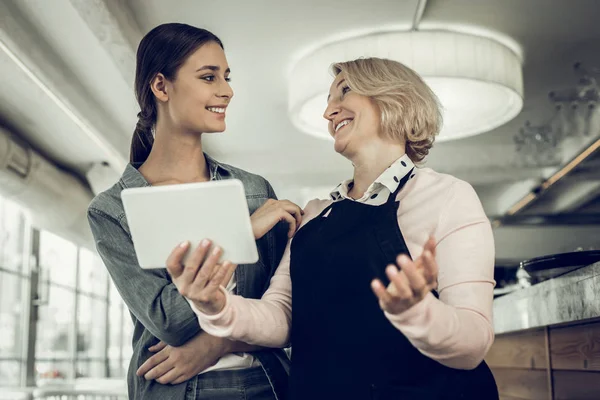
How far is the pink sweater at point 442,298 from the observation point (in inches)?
44.7

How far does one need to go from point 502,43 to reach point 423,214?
373 cm

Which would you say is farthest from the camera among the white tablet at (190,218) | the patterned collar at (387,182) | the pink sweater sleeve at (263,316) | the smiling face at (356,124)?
the smiling face at (356,124)

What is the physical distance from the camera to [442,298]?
1.25m

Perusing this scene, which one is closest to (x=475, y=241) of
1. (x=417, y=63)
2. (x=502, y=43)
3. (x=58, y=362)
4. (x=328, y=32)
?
(x=417, y=63)

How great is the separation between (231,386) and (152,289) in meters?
0.27

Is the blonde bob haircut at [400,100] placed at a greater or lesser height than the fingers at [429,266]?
greater

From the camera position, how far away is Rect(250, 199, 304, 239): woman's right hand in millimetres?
1504

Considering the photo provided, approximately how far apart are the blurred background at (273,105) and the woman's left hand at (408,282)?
5.35 ft

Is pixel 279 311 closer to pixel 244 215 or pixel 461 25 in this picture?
pixel 244 215

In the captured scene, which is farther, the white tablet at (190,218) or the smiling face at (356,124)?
the smiling face at (356,124)

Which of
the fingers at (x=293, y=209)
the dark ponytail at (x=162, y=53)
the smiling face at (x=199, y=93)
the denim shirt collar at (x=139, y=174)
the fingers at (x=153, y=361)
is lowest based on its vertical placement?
the fingers at (x=153, y=361)

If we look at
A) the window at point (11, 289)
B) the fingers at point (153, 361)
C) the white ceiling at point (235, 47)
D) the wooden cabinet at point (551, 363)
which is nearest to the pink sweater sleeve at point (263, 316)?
the fingers at point (153, 361)

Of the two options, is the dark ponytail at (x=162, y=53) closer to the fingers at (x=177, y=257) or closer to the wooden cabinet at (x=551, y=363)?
the fingers at (x=177, y=257)

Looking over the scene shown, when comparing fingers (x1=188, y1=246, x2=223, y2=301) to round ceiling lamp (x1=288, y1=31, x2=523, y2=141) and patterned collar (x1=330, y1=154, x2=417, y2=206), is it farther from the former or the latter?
round ceiling lamp (x1=288, y1=31, x2=523, y2=141)
